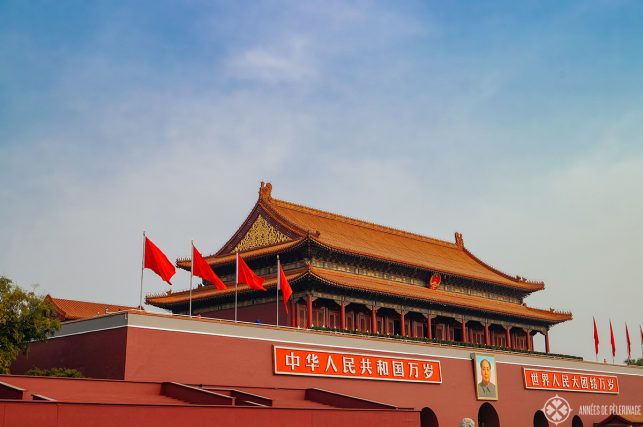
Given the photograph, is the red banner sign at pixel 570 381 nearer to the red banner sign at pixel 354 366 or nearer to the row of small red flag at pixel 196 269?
the red banner sign at pixel 354 366

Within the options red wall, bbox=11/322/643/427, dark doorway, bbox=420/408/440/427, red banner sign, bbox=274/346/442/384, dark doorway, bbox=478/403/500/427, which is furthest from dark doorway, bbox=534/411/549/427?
red banner sign, bbox=274/346/442/384

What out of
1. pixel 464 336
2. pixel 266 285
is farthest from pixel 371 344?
pixel 464 336

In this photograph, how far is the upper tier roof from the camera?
3972cm

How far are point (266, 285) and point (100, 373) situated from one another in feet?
38.1

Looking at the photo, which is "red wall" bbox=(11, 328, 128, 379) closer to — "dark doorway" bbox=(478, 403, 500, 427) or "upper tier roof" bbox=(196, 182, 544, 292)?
"upper tier roof" bbox=(196, 182, 544, 292)

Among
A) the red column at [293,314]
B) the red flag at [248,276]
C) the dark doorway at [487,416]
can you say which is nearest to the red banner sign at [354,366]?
the red flag at [248,276]

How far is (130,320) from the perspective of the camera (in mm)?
26156

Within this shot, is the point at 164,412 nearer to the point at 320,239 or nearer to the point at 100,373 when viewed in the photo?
the point at 100,373

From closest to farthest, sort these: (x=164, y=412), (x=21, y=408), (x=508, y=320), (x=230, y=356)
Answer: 1. (x=21, y=408)
2. (x=164, y=412)
3. (x=230, y=356)
4. (x=508, y=320)

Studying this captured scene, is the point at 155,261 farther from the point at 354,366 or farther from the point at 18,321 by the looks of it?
the point at 354,366

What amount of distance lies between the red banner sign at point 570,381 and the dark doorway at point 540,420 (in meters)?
1.35

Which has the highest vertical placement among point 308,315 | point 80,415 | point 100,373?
point 308,315

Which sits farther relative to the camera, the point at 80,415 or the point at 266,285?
the point at 266,285

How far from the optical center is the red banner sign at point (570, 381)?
1654 inches
